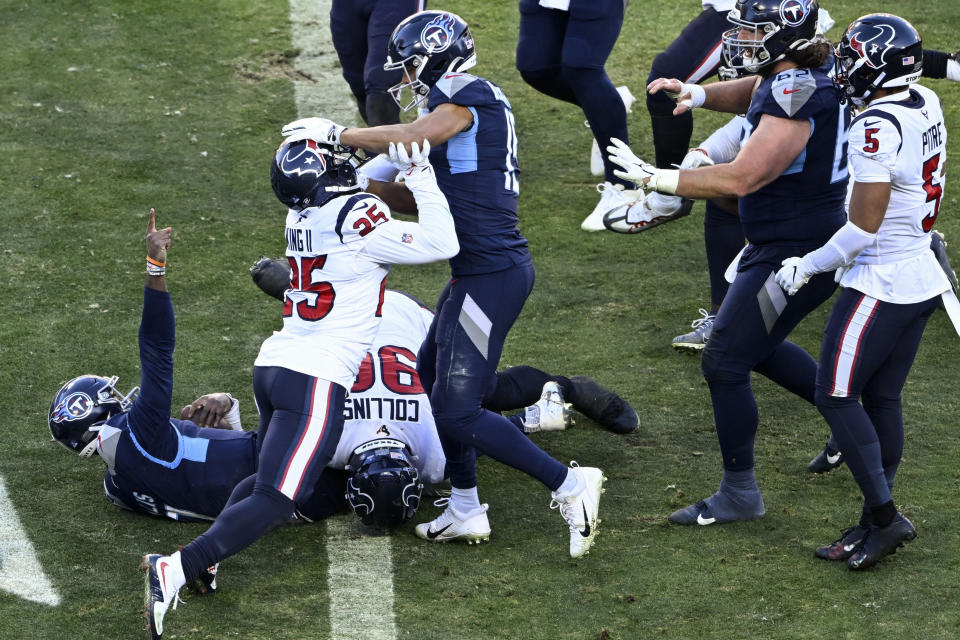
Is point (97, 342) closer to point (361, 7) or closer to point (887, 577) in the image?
point (361, 7)

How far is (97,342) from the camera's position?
6.56 meters

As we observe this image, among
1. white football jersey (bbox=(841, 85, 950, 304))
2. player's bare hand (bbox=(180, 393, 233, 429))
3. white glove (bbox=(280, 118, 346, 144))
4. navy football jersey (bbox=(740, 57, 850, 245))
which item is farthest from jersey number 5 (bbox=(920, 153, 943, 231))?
player's bare hand (bbox=(180, 393, 233, 429))

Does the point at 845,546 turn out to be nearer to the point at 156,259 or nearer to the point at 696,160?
the point at 696,160

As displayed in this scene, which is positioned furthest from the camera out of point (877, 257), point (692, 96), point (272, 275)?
point (272, 275)

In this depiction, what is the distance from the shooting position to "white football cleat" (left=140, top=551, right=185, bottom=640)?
13.6ft

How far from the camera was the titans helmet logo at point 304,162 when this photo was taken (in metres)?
4.54

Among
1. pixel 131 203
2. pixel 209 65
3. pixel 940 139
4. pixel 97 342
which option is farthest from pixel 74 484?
pixel 209 65

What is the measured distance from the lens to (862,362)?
4480mm

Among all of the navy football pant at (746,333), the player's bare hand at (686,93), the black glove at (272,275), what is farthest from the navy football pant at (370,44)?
the navy football pant at (746,333)

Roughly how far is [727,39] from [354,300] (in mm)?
1650

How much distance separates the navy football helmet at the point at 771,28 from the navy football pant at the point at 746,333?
699 millimetres

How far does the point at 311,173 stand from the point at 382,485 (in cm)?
119

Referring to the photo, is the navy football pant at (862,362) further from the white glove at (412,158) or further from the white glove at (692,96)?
the white glove at (412,158)

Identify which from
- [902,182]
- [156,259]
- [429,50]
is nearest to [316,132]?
[429,50]
